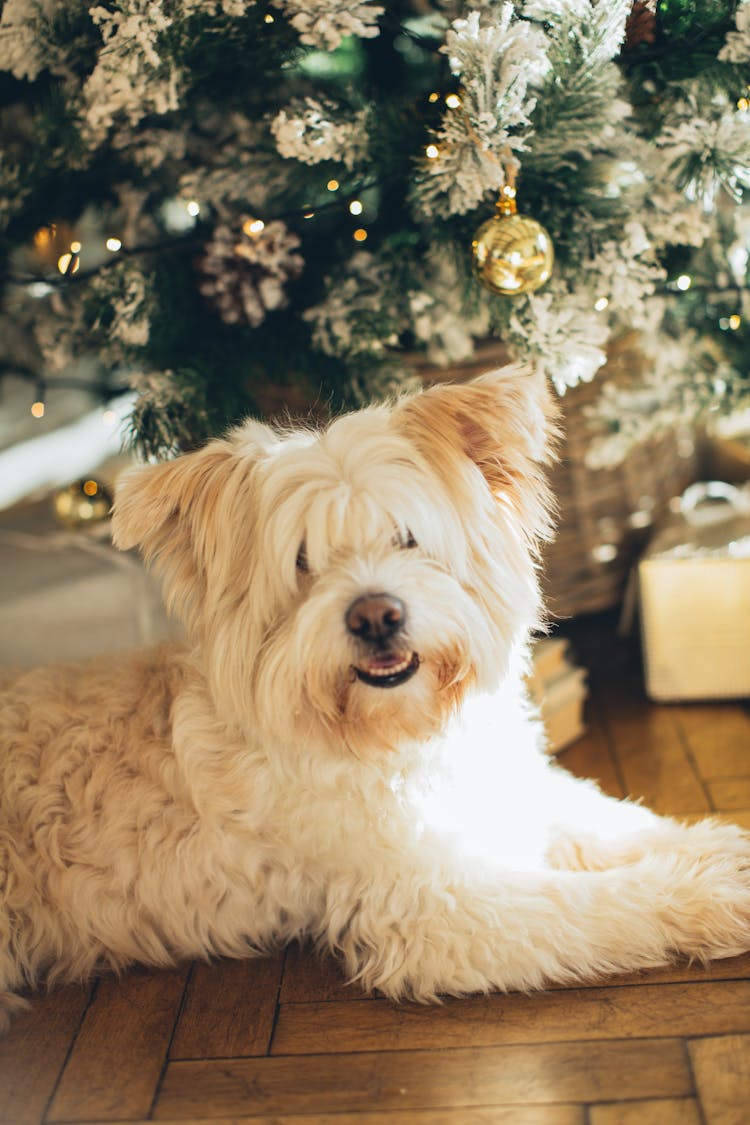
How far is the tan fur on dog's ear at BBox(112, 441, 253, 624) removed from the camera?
1477 mm

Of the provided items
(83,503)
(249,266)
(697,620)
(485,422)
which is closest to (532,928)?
(485,422)

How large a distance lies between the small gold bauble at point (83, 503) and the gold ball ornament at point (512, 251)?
117 centimetres

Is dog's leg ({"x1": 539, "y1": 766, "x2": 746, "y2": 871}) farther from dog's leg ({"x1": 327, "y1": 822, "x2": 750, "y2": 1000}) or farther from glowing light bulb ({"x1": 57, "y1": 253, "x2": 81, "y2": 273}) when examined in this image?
glowing light bulb ({"x1": 57, "y1": 253, "x2": 81, "y2": 273})

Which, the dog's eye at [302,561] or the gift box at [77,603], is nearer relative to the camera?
the dog's eye at [302,561]

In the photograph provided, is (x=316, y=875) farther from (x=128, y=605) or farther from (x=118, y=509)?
(x=128, y=605)

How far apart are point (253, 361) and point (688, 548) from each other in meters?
1.08

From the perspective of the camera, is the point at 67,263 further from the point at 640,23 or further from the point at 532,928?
the point at 532,928

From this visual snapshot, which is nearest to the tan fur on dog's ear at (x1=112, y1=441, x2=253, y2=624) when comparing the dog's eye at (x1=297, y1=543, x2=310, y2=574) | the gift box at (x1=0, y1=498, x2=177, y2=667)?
the dog's eye at (x1=297, y1=543, x2=310, y2=574)

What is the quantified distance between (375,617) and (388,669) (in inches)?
3.6

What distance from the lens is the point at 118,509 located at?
4.87 feet

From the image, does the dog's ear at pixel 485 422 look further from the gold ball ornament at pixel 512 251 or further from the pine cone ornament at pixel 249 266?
the pine cone ornament at pixel 249 266

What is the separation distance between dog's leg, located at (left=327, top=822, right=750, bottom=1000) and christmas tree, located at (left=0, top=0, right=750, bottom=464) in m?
0.92

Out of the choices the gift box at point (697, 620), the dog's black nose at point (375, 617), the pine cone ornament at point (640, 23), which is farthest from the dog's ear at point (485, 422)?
the gift box at point (697, 620)

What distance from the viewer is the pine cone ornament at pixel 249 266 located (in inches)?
76.6
